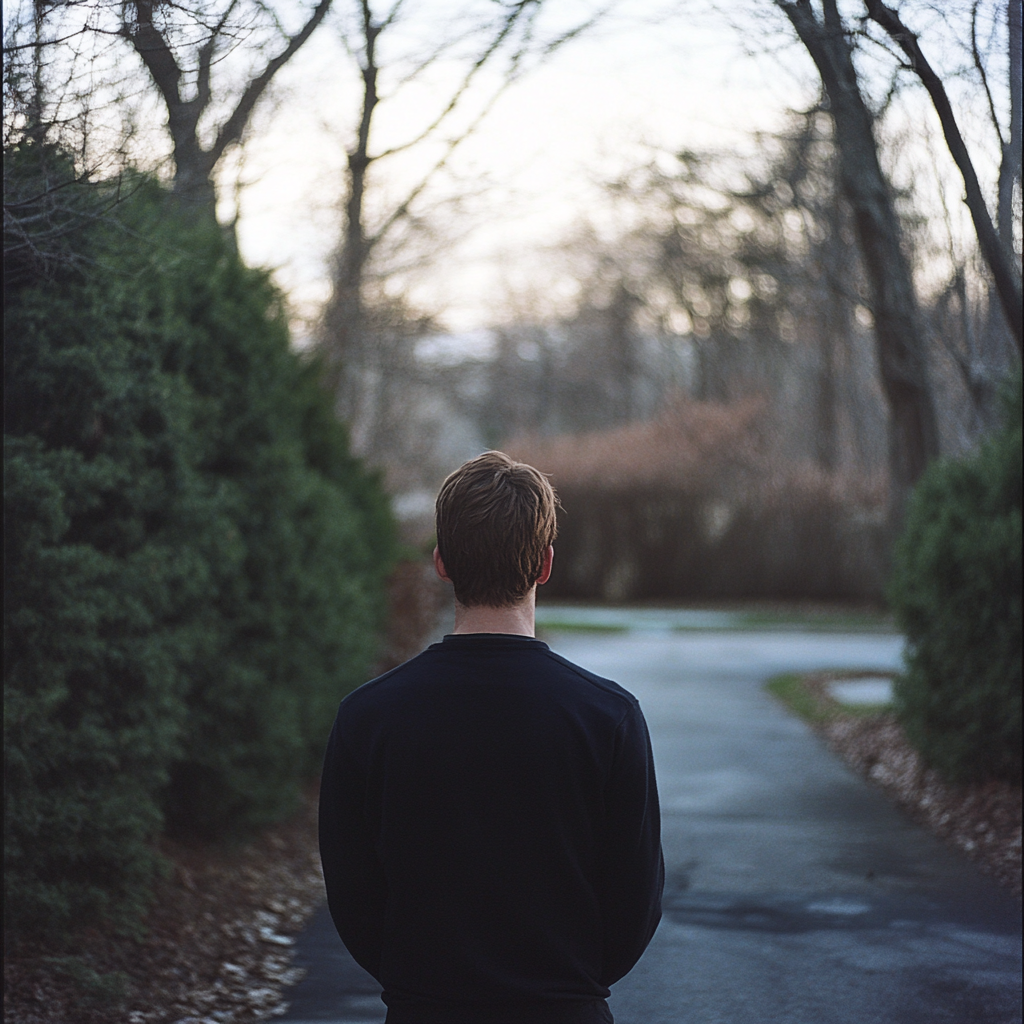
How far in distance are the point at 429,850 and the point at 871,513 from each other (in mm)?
24196

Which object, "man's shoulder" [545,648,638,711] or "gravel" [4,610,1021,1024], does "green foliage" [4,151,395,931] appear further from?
"man's shoulder" [545,648,638,711]

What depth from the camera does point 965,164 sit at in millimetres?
4898

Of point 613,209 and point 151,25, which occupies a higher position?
point 613,209

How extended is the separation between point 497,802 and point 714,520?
2437cm

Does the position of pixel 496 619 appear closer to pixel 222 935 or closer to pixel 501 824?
pixel 501 824

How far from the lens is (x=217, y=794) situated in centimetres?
605

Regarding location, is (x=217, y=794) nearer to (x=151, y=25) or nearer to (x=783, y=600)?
(x=151, y=25)

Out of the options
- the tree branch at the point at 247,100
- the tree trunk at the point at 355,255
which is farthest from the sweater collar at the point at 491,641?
the tree trunk at the point at 355,255

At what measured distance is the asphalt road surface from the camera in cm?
446

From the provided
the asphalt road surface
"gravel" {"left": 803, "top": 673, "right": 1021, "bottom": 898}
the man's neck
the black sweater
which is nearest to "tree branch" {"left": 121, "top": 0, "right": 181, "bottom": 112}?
the man's neck

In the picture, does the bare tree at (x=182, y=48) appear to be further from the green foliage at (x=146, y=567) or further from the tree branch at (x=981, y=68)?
the tree branch at (x=981, y=68)

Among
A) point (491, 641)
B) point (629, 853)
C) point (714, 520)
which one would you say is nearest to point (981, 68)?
point (491, 641)

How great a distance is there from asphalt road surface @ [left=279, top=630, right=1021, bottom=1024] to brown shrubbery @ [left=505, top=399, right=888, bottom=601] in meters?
15.7

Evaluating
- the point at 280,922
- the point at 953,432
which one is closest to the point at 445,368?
the point at 953,432
